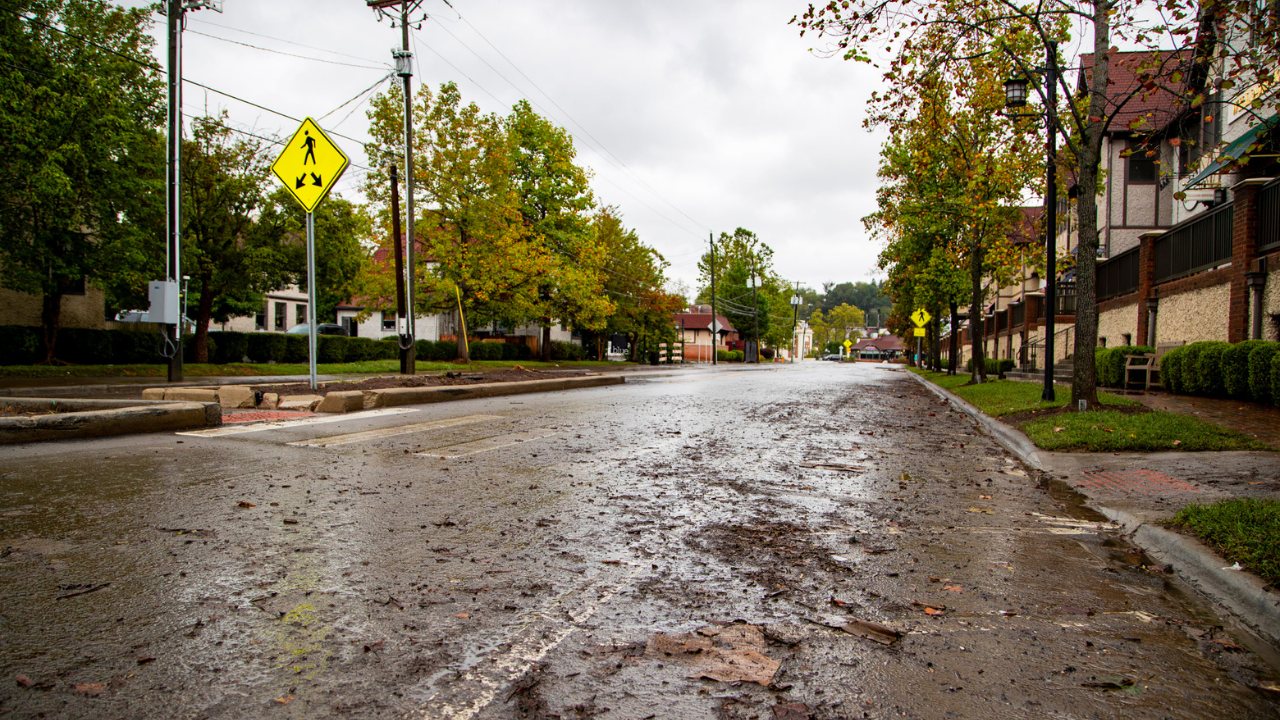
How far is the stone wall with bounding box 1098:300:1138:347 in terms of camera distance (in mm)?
20188

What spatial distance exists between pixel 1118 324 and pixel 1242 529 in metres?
21.1

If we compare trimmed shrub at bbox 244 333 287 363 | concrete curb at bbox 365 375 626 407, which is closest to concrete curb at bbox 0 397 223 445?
concrete curb at bbox 365 375 626 407

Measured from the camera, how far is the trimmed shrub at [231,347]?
27.1 m

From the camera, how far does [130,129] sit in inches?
719

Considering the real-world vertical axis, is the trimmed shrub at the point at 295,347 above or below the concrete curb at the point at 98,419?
above

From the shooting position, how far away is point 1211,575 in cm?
373

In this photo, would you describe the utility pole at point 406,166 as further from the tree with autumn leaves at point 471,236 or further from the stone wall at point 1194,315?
the stone wall at point 1194,315

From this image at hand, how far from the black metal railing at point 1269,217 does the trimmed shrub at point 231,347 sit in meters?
30.7

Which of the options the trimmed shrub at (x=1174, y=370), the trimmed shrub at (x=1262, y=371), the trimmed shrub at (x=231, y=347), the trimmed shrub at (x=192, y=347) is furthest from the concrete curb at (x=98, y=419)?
the trimmed shrub at (x=231, y=347)

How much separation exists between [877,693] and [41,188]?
811 inches

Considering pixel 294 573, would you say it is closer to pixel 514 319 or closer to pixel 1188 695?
pixel 1188 695

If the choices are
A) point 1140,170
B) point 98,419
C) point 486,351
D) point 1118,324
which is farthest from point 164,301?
point 1140,170

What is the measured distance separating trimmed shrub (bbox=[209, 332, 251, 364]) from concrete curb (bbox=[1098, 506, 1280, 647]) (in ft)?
96.7

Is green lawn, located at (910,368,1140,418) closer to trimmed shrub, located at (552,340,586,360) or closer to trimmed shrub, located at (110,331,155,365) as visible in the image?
trimmed shrub, located at (110,331,155,365)
